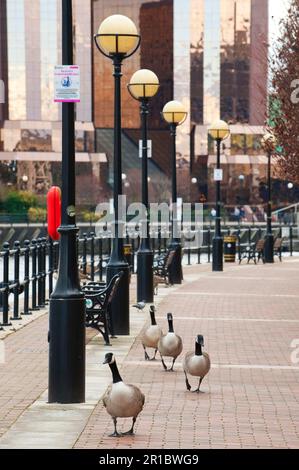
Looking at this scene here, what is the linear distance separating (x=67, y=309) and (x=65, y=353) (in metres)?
0.39

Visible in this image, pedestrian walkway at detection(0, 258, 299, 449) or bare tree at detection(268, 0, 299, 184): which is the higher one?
bare tree at detection(268, 0, 299, 184)

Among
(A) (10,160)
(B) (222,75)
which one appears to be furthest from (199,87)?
(A) (10,160)

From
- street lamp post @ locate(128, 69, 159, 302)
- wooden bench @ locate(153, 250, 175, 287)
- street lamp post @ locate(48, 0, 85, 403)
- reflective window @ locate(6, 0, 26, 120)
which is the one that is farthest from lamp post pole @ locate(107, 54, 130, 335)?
reflective window @ locate(6, 0, 26, 120)

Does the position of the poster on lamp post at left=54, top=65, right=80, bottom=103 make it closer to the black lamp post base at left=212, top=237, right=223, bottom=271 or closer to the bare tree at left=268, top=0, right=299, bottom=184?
the bare tree at left=268, top=0, right=299, bottom=184

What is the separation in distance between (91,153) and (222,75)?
1242cm

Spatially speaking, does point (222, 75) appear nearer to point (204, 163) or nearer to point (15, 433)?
point (204, 163)

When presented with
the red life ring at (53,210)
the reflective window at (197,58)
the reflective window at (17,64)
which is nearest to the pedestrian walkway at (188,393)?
the red life ring at (53,210)

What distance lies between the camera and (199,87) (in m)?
96.2

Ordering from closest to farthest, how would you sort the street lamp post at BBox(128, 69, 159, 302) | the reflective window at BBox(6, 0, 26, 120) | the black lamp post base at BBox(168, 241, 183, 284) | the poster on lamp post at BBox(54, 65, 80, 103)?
the poster on lamp post at BBox(54, 65, 80, 103) < the street lamp post at BBox(128, 69, 159, 302) < the black lamp post base at BBox(168, 241, 183, 284) < the reflective window at BBox(6, 0, 26, 120)

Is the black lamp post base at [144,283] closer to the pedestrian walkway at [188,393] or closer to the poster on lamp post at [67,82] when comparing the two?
the pedestrian walkway at [188,393]

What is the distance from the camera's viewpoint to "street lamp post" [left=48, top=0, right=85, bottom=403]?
35.4 ft

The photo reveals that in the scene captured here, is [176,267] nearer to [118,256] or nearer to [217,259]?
[217,259]

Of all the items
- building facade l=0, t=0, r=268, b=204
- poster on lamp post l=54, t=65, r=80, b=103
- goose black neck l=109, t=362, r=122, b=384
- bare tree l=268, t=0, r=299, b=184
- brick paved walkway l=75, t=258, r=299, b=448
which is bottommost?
brick paved walkway l=75, t=258, r=299, b=448

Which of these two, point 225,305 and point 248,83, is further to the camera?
point 248,83
